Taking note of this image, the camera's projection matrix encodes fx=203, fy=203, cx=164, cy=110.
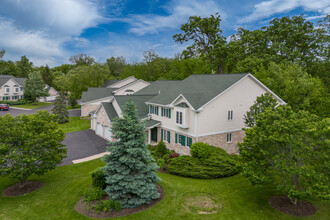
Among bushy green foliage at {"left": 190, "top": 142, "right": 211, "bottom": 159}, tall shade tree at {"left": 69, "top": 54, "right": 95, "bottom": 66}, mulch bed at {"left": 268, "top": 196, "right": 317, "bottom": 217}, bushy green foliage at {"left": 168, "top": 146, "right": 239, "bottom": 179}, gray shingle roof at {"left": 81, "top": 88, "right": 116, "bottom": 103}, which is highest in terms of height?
tall shade tree at {"left": 69, "top": 54, "right": 95, "bottom": 66}

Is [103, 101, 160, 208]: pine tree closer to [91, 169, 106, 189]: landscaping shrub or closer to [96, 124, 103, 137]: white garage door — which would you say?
[91, 169, 106, 189]: landscaping shrub

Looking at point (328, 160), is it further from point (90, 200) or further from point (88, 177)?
point (88, 177)

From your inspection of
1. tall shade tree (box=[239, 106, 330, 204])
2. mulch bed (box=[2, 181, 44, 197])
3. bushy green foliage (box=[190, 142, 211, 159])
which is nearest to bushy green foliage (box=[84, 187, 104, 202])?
mulch bed (box=[2, 181, 44, 197])

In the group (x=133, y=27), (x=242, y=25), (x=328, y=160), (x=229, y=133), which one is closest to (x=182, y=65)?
(x=242, y=25)

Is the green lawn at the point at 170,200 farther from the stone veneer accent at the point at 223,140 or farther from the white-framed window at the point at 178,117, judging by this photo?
the white-framed window at the point at 178,117

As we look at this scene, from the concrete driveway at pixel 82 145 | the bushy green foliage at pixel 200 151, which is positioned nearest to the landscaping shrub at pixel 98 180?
the bushy green foliage at pixel 200 151

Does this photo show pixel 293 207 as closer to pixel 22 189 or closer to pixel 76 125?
pixel 22 189
